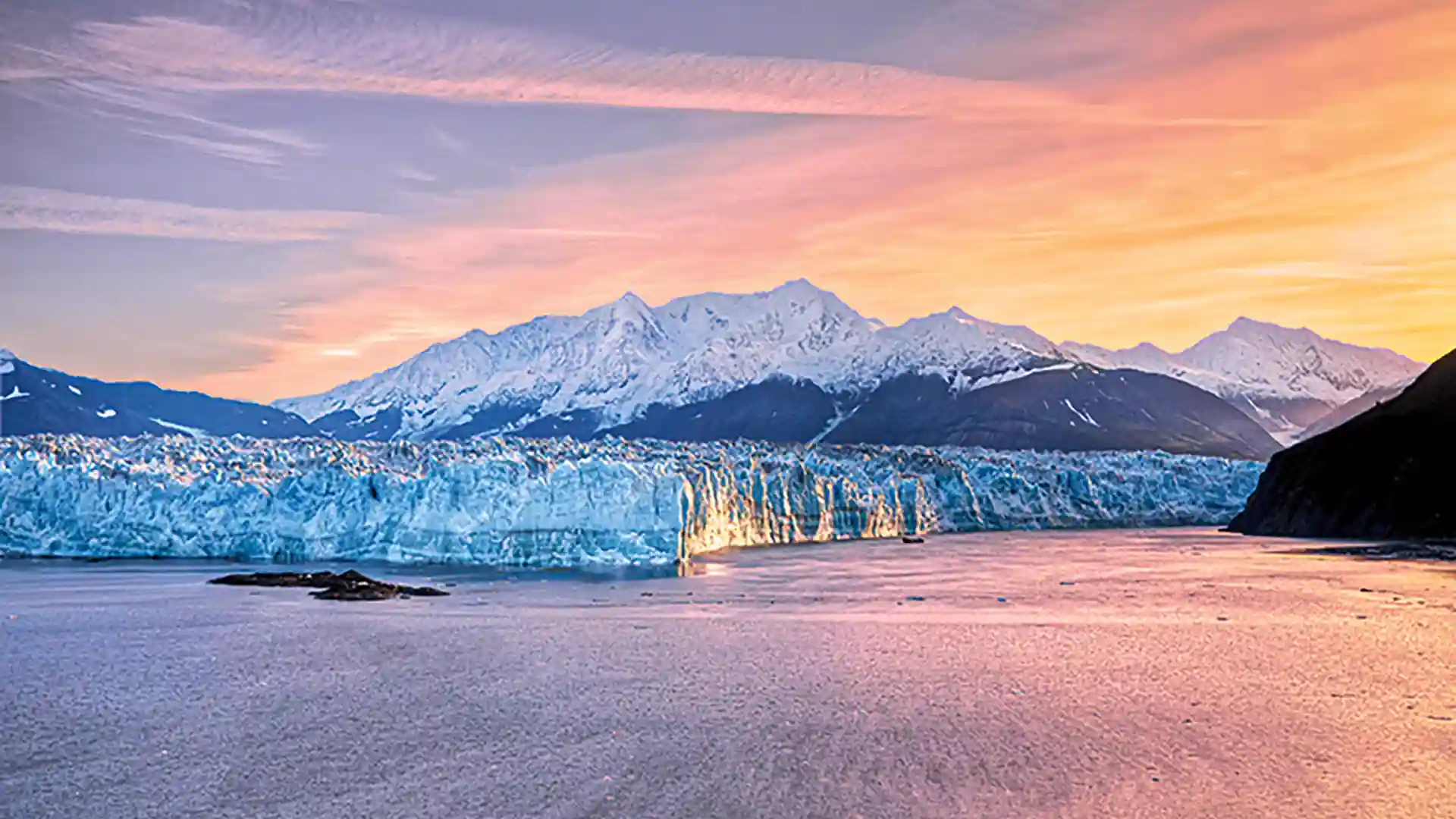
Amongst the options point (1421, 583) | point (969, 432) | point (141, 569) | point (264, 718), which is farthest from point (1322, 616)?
point (969, 432)

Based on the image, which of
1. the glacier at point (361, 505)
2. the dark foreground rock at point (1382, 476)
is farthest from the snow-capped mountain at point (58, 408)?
the dark foreground rock at point (1382, 476)

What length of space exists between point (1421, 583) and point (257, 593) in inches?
1184

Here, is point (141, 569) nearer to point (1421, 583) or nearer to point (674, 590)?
point (674, 590)

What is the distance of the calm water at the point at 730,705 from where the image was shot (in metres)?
11.0

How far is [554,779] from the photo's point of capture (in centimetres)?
1154

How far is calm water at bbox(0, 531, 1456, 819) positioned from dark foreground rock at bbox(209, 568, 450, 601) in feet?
4.62

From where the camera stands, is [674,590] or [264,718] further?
[674,590]

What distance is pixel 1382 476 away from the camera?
49062 millimetres

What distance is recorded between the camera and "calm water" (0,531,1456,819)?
1104cm

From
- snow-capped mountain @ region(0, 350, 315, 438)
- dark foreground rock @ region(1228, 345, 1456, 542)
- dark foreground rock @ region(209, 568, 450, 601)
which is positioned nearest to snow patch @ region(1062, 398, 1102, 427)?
snow-capped mountain @ region(0, 350, 315, 438)

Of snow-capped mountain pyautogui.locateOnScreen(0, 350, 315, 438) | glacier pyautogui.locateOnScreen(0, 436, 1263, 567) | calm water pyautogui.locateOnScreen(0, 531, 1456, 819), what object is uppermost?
snow-capped mountain pyautogui.locateOnScreen(0, 350, 315, 438)

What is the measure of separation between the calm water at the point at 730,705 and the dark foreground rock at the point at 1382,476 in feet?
67.4

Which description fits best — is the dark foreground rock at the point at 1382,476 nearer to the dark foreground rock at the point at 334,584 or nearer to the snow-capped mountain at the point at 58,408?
the dark foreground rock at the point at 334,584

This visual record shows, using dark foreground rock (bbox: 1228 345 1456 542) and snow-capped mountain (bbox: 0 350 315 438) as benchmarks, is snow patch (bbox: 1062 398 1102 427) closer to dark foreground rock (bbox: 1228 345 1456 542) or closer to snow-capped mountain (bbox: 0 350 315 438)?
snow-capped mountain (bbox: 0 350 315 438)
